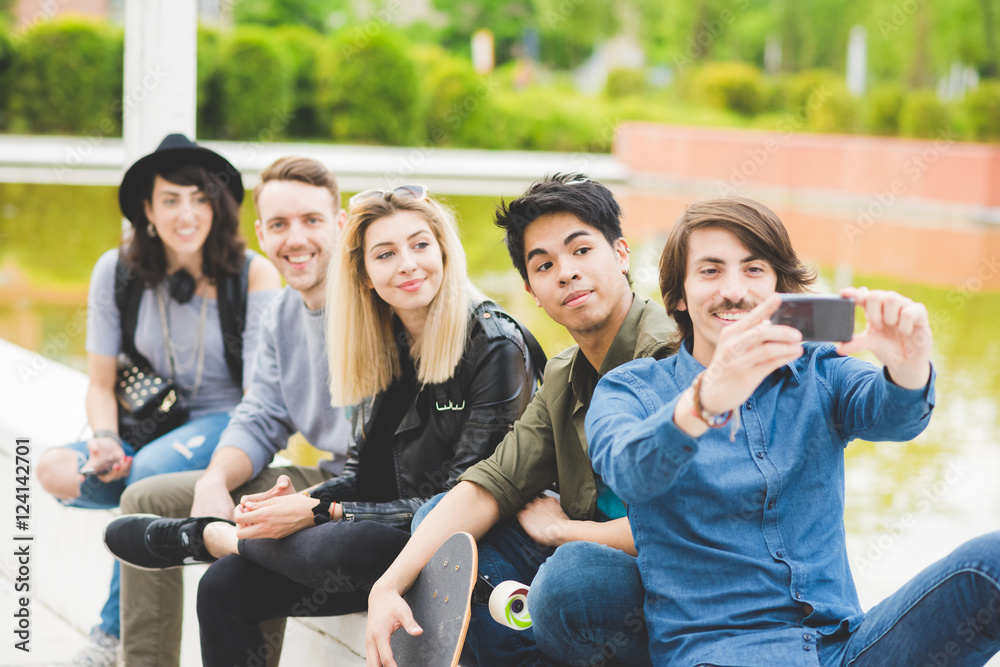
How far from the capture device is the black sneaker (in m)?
2.63

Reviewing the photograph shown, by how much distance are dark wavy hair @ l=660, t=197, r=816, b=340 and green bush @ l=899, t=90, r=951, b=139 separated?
2148cm

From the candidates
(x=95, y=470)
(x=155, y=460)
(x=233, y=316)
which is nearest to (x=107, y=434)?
(x=95, y=470)

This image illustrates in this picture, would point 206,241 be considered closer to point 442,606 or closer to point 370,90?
point 442,606

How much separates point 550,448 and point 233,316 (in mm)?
1648

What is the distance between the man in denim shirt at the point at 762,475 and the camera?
65.9 inches

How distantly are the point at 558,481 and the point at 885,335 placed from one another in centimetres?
91

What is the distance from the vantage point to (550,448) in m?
2.35

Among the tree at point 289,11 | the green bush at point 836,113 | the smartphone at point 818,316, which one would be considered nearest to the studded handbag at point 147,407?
the smartphone at point 818,316

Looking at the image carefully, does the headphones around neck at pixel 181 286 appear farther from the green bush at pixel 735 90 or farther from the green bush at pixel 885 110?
the green bush at pixel 735 90

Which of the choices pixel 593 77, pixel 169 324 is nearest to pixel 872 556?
pixel 169 324

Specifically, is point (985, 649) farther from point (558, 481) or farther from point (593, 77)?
point (593, 77)

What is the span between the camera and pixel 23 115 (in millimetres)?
22516

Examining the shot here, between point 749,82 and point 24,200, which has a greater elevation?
point 749,82

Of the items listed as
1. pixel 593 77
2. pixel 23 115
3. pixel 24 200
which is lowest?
pixel 24 200
